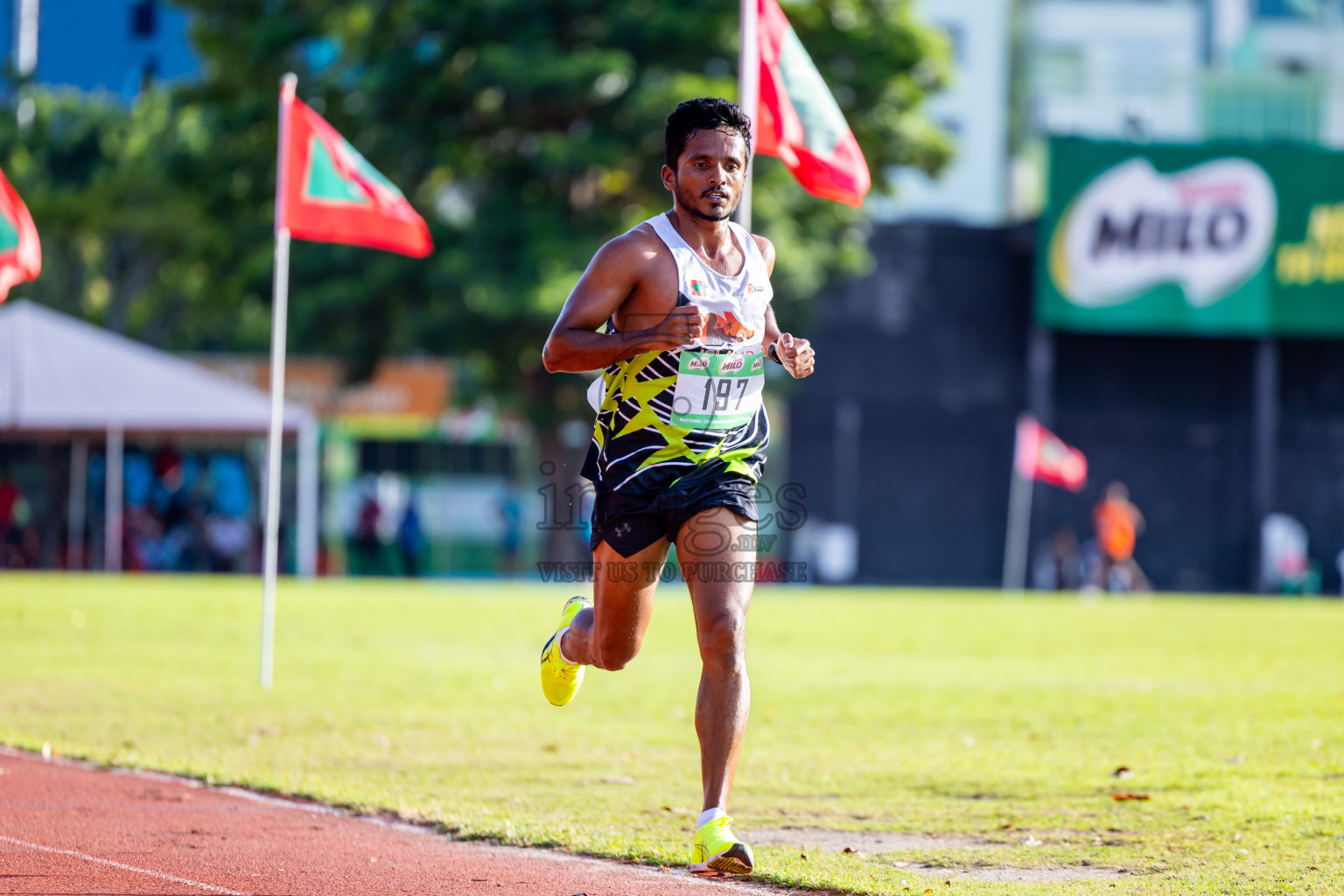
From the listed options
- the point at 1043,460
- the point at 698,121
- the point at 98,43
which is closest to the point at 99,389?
the point at 98,43

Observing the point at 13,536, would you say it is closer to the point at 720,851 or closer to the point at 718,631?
the point at 718,631

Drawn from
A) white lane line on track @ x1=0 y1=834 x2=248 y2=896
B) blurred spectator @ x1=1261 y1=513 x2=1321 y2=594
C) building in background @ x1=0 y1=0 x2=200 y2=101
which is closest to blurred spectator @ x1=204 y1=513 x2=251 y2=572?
building in background @ x1=0 y1=0 x2=200 y2=101

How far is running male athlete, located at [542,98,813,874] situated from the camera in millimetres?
5805

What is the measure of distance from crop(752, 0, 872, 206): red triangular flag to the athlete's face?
4503 mm

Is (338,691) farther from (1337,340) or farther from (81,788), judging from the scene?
(1337,340)

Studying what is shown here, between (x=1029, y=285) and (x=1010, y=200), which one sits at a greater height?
(x=1010, y=200)

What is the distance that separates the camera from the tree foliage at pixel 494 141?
2805 cm

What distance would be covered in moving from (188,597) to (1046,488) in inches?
810

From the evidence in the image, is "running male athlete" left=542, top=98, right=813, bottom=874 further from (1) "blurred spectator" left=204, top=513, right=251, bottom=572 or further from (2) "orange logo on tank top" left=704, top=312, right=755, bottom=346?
(1) "blurred spectator" left=204, top=513, right=251, bottom=572

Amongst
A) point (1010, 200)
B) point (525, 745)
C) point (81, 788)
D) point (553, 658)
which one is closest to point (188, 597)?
point (525, 745)

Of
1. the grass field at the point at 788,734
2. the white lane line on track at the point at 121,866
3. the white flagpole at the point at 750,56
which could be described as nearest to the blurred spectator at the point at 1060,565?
the grass field at the point at 788,734

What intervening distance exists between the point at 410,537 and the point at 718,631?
3114cm

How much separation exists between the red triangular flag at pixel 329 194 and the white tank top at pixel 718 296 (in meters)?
7.44

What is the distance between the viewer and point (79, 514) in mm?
31078
